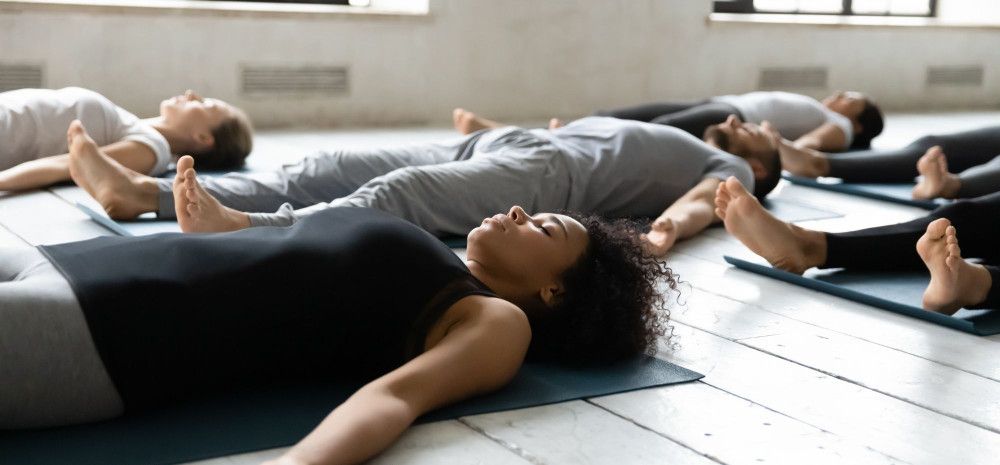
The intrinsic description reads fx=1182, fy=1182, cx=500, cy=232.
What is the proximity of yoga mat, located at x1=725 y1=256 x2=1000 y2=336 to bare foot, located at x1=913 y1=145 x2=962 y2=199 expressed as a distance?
1.04 metres

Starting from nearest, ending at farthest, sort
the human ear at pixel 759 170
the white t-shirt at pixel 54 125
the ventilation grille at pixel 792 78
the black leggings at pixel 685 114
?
the white t-shirt at pixel 54 125, the human ear at pixel 759 170, the black leggings at pixel 685 114, the ventilation grille at pixel 792 78

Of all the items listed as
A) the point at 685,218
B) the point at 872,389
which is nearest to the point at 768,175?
the point at 685,218

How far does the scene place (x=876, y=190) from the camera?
161 inches

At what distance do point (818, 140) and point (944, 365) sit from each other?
2.54 m

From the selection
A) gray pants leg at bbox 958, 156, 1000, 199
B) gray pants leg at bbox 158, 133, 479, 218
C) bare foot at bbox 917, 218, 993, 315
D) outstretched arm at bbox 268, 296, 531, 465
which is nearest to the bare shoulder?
outstretched arm at bbox 268, 296, 531, 465

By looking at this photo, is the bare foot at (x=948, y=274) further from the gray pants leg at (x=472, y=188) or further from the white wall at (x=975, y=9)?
the white wall at (x=975, y=9)

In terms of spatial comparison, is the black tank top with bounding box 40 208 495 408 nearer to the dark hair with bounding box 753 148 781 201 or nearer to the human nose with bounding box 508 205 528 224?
the human nose with bounding box 508 205 528 224

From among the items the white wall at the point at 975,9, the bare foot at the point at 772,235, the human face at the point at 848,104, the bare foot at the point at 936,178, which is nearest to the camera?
the bare foot at the point at 772,235

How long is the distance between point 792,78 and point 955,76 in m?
1.33

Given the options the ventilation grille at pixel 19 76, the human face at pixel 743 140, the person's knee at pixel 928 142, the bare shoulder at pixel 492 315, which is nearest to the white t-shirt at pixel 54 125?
the ventilation grille at pixel 19 76

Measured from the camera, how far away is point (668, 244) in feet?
9.95

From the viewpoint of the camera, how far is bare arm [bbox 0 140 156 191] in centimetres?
339

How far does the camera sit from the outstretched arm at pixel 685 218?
304cm

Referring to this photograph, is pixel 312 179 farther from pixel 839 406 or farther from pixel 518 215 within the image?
pixel 839 406
